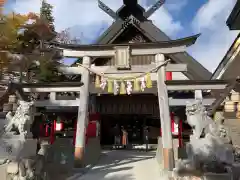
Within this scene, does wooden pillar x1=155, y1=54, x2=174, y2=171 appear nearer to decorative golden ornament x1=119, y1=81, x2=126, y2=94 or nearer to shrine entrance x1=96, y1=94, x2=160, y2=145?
decorative golden ornament x1=119, y1=81, x2=126, y2=94

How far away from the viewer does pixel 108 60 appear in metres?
15.0

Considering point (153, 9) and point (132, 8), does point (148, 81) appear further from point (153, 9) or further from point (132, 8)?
point (153, 9)

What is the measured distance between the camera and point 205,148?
17.8 ft

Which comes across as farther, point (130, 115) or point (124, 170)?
point (130, 115)

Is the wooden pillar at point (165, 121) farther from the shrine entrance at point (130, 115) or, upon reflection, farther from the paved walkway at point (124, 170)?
the shrine entrance at point (130, 115)

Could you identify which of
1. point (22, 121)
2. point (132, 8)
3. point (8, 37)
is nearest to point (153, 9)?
point (132, 8)

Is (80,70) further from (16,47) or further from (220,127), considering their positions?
(16,47)

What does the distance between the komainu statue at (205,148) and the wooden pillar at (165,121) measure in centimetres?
287

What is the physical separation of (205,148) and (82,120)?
→ 17.4 ft

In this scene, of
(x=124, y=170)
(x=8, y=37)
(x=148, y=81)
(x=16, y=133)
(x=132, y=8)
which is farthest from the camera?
(x=132, y=8)

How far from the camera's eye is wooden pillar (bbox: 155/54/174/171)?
8.59m

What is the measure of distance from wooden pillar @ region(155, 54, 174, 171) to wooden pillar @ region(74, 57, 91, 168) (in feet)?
9.91

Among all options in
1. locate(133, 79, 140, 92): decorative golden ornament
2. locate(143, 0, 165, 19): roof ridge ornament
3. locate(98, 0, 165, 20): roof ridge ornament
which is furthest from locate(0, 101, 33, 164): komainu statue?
locate(143, 0, 165, 19): roof ridge ornament

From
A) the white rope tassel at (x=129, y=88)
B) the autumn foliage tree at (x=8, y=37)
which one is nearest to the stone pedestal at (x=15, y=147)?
the white rope tassel at (x=129, y=88)
